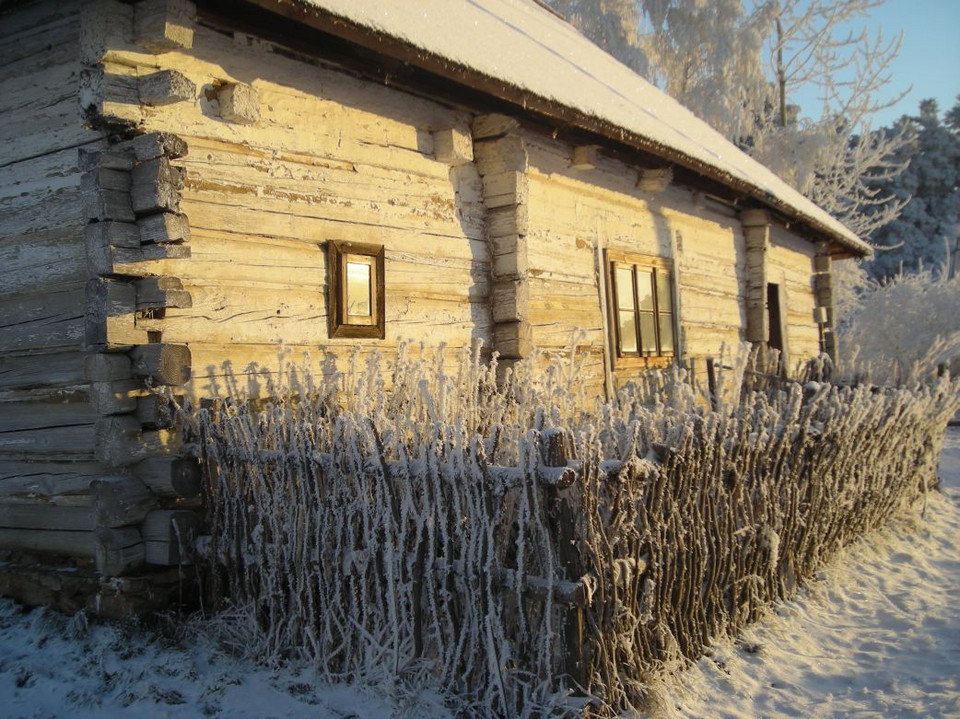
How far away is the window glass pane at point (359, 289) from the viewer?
5.43 metres

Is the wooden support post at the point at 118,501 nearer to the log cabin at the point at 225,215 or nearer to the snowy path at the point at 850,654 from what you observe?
the log cabin at the point at 225,215

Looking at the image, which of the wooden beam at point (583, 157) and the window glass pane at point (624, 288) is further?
the window glass pane at point (624, 288)

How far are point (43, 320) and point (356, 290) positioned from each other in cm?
188

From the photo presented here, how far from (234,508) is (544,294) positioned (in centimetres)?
366

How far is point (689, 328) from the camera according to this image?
9.48m

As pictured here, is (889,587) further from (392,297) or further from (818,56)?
(818,56)

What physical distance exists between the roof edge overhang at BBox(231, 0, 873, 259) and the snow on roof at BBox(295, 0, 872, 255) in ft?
0.05

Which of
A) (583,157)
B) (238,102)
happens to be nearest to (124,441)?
(238,102)

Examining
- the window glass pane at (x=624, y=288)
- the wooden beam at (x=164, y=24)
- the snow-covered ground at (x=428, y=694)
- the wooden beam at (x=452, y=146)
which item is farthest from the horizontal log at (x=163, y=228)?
the window glass pane at (x=624, y=288)

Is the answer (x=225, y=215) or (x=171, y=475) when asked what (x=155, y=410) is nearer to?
(x=171, y=475)

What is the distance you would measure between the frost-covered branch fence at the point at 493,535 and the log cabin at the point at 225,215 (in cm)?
53

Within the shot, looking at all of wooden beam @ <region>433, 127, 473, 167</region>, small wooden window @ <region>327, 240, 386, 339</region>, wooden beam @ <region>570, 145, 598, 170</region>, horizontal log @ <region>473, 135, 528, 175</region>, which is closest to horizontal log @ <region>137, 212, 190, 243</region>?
small wooden window @ <region>327, 240, 386, 339</region>

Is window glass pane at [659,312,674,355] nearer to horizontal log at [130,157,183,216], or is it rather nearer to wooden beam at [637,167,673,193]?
wooden beam at [637,167,673,193]

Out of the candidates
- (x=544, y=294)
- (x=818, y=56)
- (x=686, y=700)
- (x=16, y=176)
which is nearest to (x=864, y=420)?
(x=544, y=294)
